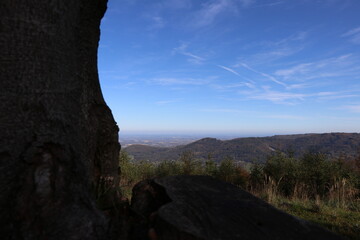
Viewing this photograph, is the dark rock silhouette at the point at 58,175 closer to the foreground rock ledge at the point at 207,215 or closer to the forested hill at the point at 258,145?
the foreground rock ledge at the point at 207,215

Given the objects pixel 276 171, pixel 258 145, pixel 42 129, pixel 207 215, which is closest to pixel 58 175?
pixel 42 129

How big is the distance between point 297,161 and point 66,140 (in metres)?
15.8

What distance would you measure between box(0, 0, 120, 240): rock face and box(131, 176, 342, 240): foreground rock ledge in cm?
44

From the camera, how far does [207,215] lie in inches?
75.5

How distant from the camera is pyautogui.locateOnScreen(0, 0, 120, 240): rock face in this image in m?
1.72

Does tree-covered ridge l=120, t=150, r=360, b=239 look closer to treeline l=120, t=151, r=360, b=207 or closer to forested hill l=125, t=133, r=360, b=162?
treeline l=120, t=151, r=360, b=207

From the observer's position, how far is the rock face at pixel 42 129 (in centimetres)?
172

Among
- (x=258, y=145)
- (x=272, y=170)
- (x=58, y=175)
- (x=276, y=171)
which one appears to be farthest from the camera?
(x=258, y=145)

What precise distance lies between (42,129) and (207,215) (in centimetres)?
132

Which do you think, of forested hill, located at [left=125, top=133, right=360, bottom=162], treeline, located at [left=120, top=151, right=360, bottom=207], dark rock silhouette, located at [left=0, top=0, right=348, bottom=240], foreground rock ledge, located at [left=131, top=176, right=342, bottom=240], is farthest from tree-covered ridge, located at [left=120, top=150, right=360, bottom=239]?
forested hill, located at [left=125, top=133, right=360, bottom=162]

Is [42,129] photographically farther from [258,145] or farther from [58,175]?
[258,145]

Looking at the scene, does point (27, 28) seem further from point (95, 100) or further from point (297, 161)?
point (297, 161)

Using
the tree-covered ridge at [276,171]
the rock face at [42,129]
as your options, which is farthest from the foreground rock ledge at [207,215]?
the tree-covered ridge at [276,171]

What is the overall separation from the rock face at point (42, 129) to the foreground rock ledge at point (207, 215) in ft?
1.45
